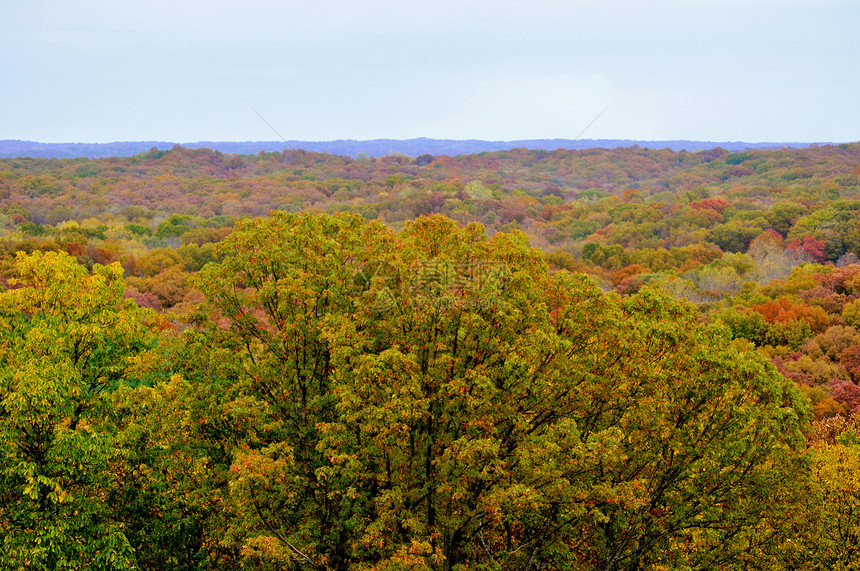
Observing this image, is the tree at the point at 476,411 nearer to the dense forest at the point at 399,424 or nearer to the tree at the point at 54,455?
the dense forest at the point at 399,424

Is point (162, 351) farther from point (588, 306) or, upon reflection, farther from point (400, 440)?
point (588, 306)

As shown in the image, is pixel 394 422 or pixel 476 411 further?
pixel 476 411

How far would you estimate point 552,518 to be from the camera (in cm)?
1433

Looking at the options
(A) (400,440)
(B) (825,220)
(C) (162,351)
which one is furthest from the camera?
(B) (825,220)

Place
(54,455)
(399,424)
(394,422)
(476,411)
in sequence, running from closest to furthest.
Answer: (394,422)
(399,424)
(54,455)
(476,411)

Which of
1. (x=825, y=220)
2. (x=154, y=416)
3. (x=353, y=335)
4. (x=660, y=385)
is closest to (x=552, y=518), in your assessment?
(x=660, y=385)

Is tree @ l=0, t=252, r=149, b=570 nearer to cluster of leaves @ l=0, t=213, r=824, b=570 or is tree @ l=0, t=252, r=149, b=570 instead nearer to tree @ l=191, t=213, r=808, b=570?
cluster of leaves @ l=0, t=213, r=824, b=570

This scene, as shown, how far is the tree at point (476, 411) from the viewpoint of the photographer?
1285cm

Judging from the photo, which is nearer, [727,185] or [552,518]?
[552,518]

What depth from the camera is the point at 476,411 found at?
1373 cm

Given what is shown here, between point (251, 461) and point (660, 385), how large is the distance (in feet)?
29.5

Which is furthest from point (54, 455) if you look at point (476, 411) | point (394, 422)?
Result: point (476, 411)

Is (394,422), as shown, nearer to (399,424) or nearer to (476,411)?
(399,424)

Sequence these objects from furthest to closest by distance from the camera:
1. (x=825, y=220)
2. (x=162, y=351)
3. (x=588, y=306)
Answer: (x=825, y=220), (x=162, y=351), (x=588, y=306)
